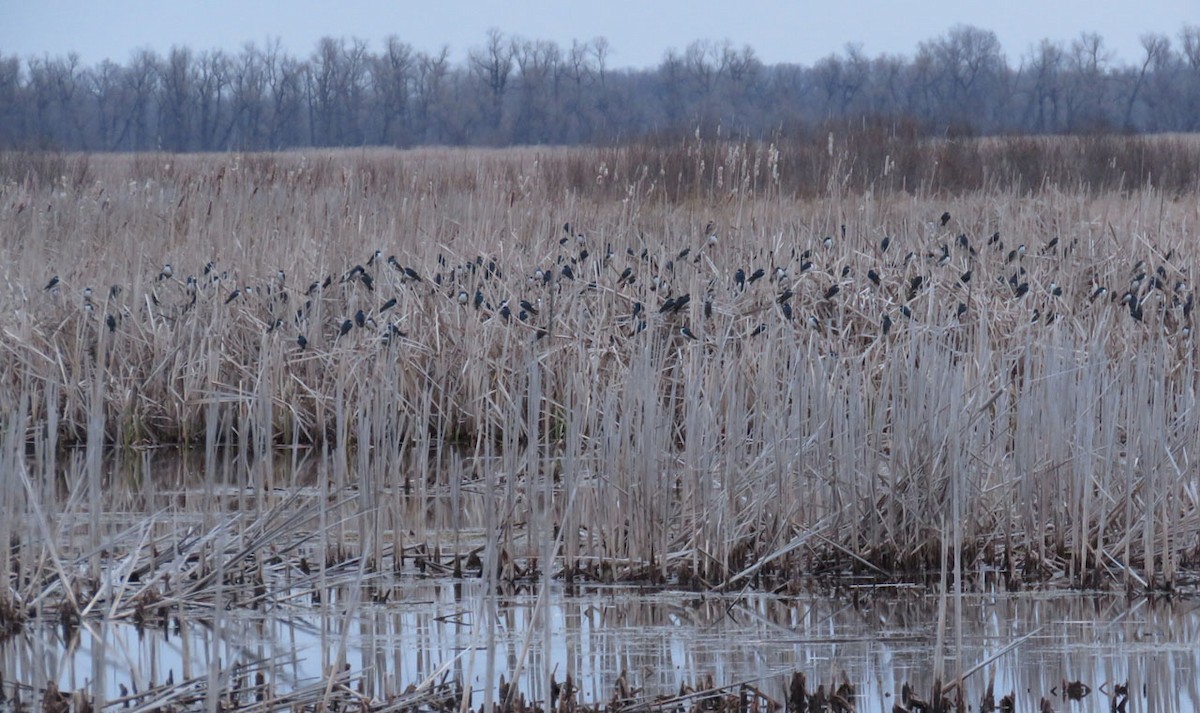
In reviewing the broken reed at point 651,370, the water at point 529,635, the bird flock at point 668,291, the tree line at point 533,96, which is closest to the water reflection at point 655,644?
the water at point 529,635

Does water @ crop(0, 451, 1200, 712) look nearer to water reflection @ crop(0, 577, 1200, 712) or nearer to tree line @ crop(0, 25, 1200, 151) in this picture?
water reflection @ crop(0, 577, 1200, 712)

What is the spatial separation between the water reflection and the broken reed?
0.23 m

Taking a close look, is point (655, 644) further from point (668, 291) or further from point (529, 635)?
point (668, 291)

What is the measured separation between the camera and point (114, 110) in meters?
53.7

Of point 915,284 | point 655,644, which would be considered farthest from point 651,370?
point 915,284

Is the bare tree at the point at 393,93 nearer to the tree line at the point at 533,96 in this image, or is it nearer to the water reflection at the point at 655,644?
the tree line at the point at 533,96

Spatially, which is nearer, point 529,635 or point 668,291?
point 529,635

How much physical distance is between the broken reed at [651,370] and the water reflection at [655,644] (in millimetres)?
232

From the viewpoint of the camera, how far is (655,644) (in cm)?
345

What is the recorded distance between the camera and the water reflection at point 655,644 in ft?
10.1

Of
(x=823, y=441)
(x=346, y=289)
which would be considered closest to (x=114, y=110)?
(x=346, y=289)

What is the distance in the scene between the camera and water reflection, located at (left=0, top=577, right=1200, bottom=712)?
3068mm

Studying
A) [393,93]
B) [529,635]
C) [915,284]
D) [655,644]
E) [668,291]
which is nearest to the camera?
[529,635]

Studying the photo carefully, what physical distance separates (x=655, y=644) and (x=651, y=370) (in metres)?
1.05
